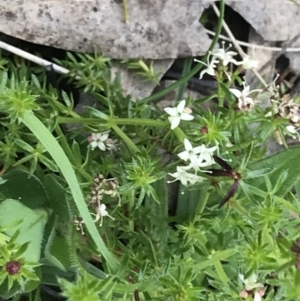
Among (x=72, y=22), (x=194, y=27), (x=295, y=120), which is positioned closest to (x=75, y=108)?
(x=72, y=22)

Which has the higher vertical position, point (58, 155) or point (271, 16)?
point (271, 16)

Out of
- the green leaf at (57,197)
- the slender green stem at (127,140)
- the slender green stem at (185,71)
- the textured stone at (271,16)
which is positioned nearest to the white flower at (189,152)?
the slender green stem at (127,140)

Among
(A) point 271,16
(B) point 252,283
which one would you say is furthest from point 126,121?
(A) point 271,16

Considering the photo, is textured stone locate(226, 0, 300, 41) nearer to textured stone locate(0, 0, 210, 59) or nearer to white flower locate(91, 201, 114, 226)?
textured stone locate(0, 0, 210, 59)

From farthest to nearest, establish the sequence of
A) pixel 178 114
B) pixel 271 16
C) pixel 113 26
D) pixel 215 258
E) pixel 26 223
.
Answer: pixel 271 16 → pixel 113 26 → pixel 26 223 → pixel 178 114 → pixel 215 258

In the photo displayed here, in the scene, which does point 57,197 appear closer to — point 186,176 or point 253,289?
point 186,176

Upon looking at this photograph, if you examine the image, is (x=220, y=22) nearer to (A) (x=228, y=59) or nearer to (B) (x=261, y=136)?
(A) (x=228, y=59)

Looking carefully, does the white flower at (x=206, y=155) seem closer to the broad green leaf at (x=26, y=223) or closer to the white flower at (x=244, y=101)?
the white flower at (x=244, y=101)
